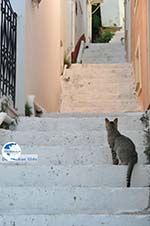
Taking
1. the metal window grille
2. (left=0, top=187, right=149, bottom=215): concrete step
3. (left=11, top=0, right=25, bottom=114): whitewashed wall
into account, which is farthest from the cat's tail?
(left=11, top=0, right=25, bottom=114): whitewashed wall

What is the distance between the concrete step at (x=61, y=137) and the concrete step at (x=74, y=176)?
899 mm

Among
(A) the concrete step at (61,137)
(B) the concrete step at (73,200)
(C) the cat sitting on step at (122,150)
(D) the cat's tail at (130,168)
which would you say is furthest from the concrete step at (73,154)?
(B) the concrete step at (73,200)

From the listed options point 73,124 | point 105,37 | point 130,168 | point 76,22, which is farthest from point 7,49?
Answer: point 105,37

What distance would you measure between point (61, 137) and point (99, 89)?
609 centimetres

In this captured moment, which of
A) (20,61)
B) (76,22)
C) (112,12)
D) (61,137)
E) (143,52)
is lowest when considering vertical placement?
(61,137)

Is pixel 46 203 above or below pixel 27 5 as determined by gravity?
below

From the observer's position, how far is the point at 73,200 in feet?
11.8

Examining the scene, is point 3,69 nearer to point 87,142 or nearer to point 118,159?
point 87,142

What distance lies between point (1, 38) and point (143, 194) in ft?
9.70

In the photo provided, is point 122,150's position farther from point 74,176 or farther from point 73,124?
point 73,124

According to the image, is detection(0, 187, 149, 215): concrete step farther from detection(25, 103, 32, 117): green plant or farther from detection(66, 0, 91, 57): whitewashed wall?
detection(66, 0, 91, 57): whitewashed wall

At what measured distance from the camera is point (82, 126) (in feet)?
17.8

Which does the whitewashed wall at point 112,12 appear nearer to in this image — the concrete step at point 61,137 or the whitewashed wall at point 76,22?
the whitewashed wall at point 76,22

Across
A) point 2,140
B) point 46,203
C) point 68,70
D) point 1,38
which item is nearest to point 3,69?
point 1,38
